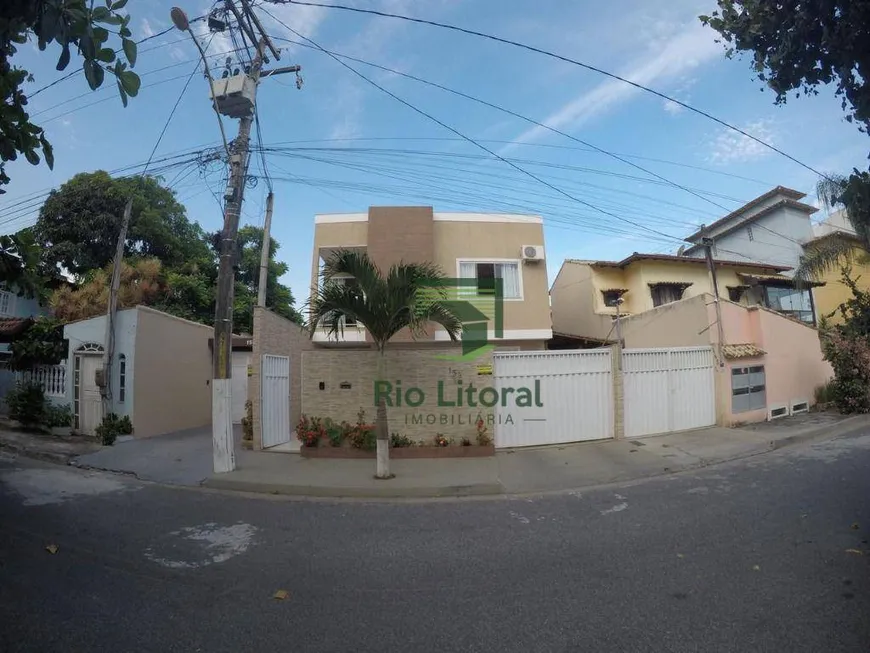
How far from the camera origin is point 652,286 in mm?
17234

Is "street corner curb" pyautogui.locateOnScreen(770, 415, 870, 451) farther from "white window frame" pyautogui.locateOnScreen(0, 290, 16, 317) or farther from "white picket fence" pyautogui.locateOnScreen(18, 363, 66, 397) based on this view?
"white window frame" pyautogui.locateOnScreen(0, 290, 16, 317)

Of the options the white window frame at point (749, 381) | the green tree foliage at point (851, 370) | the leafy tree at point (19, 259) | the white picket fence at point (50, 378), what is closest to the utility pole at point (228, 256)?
the leafy tree at point (19, 259)

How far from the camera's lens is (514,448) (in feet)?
31.3

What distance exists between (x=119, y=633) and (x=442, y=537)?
288 cm

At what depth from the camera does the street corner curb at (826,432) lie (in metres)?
9.34

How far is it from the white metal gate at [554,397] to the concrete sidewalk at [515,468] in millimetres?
310

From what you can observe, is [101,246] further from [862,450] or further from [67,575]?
[862,450]

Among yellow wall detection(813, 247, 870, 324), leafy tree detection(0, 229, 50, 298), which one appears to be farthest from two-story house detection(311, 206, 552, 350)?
yellow wall detection(813, 247, 870, 324)

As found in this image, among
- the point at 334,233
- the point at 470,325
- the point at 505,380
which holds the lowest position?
the point at 505,380

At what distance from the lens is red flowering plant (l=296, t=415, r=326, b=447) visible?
914 centimetres

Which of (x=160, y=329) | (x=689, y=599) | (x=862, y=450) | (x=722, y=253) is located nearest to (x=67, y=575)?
(x=689, y=599)

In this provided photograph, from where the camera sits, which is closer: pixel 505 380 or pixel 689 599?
pixel 689 599

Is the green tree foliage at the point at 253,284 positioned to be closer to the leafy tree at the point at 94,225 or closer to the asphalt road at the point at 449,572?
the leafy tree at the point at 94,225

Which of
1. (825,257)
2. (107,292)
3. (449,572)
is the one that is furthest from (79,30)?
(825,257)
